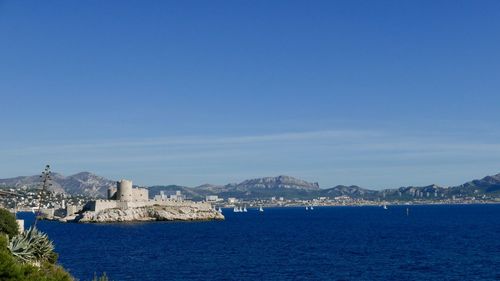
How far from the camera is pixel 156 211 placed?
165750 millimetres

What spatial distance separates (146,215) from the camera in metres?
165

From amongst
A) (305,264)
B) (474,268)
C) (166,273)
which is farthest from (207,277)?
(474,268)

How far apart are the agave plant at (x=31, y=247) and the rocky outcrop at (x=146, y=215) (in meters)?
112

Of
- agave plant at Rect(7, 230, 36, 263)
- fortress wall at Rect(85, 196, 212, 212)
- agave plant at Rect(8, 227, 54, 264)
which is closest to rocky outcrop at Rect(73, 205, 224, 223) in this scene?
fortress wall at Rect(85, 196, 212, 212)

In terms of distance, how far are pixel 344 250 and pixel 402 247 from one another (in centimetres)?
957

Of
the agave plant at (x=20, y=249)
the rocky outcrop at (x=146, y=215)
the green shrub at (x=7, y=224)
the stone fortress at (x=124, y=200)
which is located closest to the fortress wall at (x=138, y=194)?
the stone fortress at (x=124, y=200)

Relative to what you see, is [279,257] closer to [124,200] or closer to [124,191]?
[124,200]

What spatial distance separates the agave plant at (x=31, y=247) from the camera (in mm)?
38812

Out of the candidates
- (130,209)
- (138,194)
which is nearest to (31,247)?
(130,209)

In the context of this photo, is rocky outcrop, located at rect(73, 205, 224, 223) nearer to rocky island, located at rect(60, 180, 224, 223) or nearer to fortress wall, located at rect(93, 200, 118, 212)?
rocky island, located at rect(60, 180, 224, 223)

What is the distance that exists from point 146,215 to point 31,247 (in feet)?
399

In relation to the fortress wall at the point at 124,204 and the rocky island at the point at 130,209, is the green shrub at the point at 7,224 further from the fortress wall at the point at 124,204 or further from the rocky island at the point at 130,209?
the fortress wall at the point at 124,204

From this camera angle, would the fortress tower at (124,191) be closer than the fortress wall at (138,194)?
Yes

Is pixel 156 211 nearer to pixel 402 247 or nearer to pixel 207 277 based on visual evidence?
pixel 402 247
